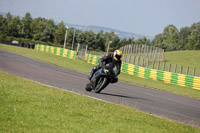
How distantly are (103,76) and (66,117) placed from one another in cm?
567

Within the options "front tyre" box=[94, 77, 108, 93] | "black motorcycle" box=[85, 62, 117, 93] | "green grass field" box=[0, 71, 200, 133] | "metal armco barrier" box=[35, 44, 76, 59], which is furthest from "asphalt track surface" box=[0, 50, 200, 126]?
"metal armco barrier" box=[35, 44, 76, 59]

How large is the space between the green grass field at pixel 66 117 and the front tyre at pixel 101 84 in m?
3.02

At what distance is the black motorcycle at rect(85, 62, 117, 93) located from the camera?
12.7 m

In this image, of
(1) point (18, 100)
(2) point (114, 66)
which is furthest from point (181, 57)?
(1) point (18, 100)

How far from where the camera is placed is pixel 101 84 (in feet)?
43.4

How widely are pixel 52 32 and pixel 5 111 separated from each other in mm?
121135

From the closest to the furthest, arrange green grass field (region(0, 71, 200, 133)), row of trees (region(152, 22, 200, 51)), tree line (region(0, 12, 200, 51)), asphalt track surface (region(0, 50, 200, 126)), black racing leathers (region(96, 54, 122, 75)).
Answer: green grass field (region(0, 71, 200, 133)), asphalt track surface (region(0, 50, 200, 126)), black racing leathers (region(96, 54, 122, 75)), row of trees (region(152, 22, 200, 51)), tree line (region(0, 12, 200, 51))

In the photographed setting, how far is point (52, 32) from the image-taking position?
415 ft

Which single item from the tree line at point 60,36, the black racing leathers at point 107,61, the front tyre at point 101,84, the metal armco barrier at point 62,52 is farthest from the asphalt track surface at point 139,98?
the tree line at point 60,36

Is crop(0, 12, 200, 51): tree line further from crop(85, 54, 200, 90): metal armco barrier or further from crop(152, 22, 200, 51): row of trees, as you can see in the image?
crop(85, 54, 200, 90): metal armco barrier

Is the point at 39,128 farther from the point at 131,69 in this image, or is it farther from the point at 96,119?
the point at 131,69

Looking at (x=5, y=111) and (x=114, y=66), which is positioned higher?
(x=114, y=66)

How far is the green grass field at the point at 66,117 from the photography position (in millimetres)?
6301

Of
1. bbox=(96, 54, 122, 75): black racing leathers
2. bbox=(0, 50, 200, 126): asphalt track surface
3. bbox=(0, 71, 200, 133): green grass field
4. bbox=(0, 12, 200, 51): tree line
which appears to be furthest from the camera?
bbox=(0, 12, 200, 51): tree line
